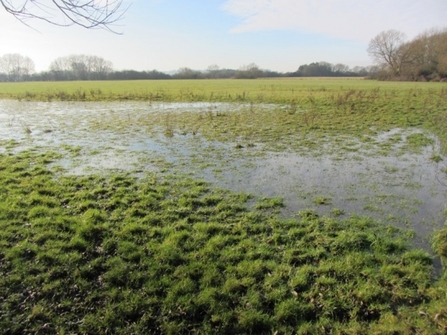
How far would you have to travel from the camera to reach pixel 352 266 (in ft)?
14.6

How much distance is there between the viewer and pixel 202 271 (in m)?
4.33

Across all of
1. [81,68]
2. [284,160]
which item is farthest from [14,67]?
[284,160]

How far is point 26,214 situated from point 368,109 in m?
23.3

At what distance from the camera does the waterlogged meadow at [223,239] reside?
3545mm

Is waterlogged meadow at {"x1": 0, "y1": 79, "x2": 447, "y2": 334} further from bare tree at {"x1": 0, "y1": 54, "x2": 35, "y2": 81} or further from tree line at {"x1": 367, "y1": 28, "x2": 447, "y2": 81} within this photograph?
bare tree at {"x1": 0, "y1": 54, "x2": 35, "y2": 81}


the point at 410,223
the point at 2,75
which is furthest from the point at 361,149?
the point at 2,75

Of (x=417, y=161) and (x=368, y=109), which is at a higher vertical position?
(x=368, y=109)

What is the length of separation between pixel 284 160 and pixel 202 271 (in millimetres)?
6594

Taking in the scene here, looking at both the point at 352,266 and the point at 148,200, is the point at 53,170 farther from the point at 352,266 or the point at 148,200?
the point at 352,266

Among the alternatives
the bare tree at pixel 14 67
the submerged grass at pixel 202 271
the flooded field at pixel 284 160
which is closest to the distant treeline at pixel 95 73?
the bare tree at pixel 14 67

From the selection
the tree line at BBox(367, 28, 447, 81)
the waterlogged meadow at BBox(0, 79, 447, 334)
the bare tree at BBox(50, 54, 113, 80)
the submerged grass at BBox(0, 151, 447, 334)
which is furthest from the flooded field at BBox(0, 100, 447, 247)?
the bare tree at BBox(50, 54, 113, 80)

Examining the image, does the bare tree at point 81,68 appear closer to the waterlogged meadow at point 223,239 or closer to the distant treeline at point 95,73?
the distant treeline at point 95,73

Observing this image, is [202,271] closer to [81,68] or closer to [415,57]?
[415,57]

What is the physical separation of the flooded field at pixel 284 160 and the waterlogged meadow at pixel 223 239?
0.23 ft
